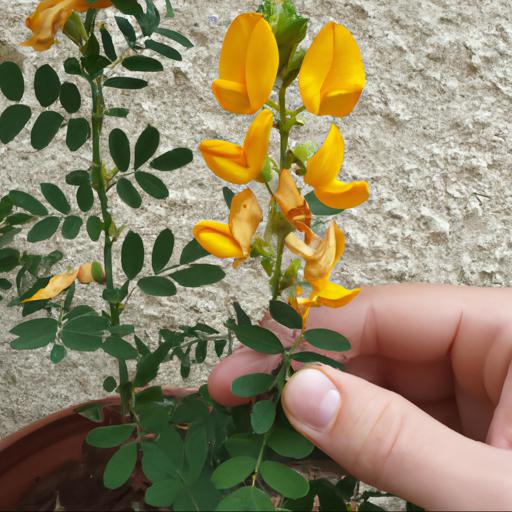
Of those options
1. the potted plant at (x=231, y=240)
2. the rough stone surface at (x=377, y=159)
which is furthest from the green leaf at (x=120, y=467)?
the rough stone surface at (x=377, y=159)

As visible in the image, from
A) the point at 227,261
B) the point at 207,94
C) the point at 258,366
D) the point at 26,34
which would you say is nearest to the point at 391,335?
the point at 258,366

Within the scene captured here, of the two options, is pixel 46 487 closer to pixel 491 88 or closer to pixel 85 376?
pixel 85 376

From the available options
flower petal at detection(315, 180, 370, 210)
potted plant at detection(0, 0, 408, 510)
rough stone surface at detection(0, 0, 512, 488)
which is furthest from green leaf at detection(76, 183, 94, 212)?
rough stone surface at detection(0, 0, 512, 488)

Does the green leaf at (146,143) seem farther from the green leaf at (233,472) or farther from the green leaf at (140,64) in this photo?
the green leaf at (233,472)

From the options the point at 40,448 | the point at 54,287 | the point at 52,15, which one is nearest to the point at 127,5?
the point at 52,15

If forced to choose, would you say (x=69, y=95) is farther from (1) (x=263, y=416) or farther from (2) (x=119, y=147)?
(1) (x=263, y=416)
